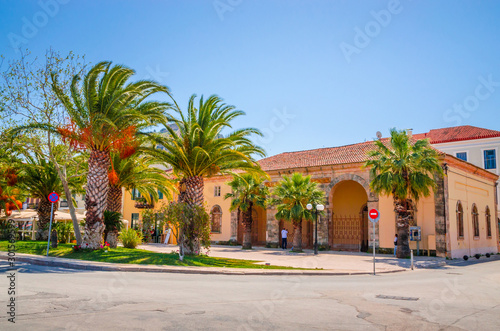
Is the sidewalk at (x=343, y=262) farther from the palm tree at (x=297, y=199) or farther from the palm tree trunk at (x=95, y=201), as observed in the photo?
the palm tree trunk at (x=95, y=201)

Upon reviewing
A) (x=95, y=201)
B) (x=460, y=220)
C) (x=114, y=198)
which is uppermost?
(x=114, y=198)

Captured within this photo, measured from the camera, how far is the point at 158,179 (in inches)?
957

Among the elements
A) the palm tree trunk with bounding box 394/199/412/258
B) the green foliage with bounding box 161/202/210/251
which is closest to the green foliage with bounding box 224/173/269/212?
the palm tree trunk with bounding box 394/199/412/258

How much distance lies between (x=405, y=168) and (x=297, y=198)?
7455 mm

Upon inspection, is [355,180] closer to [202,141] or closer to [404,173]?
[404,173]

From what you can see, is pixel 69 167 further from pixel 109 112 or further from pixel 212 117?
pixel 212 117

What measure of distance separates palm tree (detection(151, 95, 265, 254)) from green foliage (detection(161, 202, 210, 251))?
531 millimetres

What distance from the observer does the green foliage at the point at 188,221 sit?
1798 centimetres

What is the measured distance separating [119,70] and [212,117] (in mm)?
4747

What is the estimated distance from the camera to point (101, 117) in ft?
57.5

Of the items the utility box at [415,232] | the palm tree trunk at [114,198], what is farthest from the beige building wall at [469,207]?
the palm tree trunk at [114,198]

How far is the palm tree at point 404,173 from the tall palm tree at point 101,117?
527 inches

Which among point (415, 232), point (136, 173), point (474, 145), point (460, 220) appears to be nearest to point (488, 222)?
point (460, 220)

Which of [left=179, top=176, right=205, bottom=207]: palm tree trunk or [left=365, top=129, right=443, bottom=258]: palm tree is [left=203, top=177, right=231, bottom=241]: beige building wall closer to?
[left=365, top=129, right=443, bottom=258]: palm tree
